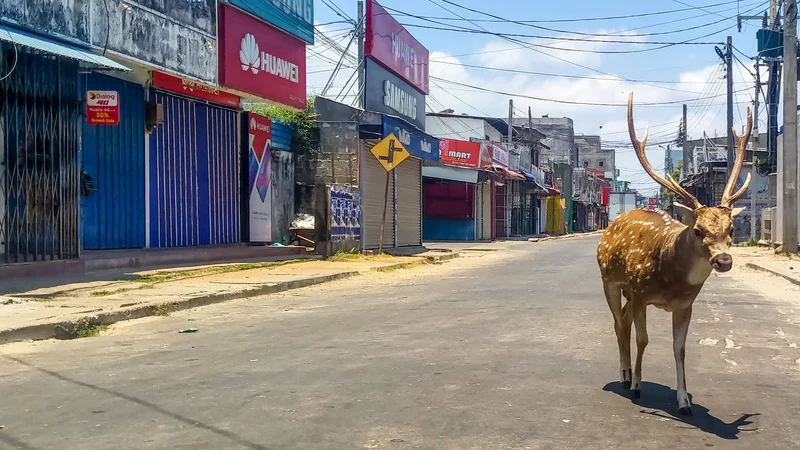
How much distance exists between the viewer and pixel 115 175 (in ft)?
50.3

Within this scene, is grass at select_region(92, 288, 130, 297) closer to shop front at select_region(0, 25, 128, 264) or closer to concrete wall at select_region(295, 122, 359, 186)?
shop front at select_region(0, 25, 128, 264)

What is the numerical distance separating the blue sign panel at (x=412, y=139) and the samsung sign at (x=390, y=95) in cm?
92

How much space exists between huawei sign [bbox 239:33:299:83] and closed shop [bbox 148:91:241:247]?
1.32 meters

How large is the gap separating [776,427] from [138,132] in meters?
13.8

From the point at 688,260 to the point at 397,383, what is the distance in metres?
2.24

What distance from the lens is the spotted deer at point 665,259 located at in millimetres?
4625

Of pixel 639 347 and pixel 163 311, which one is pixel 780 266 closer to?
pixel 163 311

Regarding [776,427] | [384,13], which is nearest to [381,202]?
[384,13]

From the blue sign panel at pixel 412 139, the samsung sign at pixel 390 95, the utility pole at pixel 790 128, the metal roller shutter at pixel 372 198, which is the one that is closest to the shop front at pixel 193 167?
the metal roller shutter at pixel 372 198

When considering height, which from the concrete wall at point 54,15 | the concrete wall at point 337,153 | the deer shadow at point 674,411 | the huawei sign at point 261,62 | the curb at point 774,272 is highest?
the huawei sign at point 261,62

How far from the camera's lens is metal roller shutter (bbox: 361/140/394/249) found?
23078mm

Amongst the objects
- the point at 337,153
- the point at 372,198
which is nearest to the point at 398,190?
the point at 372,198

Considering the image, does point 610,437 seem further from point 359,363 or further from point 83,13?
point 83,13

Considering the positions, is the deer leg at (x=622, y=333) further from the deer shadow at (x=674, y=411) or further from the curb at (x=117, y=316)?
the curb at (x=117, y=316)
